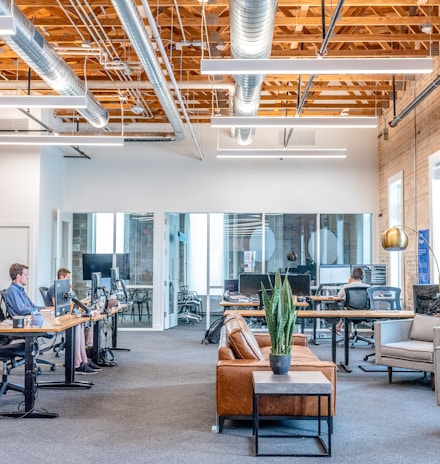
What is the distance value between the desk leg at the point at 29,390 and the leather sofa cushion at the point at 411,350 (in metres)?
3.59

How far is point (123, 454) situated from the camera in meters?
3.88

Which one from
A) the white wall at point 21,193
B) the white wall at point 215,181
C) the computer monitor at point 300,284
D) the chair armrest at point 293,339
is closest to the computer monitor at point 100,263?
the white wall at point 21,193

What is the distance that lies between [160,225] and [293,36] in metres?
5.17

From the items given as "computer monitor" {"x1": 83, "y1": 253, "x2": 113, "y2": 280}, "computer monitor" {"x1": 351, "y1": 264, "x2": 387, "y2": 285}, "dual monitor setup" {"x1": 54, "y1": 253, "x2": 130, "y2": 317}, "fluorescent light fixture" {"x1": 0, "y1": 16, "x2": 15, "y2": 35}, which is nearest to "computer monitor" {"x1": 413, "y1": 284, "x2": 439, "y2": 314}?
"computer monitor" {"x1": 351, "y1": 264, "x2": 387, "y2": 285}

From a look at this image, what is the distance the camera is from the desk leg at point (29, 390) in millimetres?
4793

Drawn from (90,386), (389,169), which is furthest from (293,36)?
(90,386)

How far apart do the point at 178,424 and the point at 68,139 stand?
496cm

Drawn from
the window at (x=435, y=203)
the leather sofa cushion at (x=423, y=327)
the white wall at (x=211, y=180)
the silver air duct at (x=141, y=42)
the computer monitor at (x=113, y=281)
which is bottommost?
the leather sofa cushion at (x=423, y=327)

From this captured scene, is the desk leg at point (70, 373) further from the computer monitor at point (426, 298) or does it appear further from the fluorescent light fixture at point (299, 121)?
the computer monitor at point (426, 298)

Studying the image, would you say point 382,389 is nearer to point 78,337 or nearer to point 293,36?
point 78,337

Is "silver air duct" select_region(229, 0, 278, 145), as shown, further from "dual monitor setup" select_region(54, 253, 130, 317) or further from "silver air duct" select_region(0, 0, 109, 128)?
"dual monitor setup" select_region(54, 253, 130, 317)

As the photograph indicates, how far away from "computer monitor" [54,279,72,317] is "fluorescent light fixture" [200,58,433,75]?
257 cm

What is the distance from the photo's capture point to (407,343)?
635 cm

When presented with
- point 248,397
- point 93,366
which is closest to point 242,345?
point 248,397
